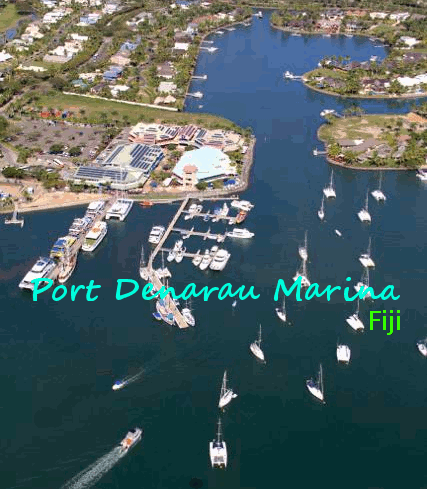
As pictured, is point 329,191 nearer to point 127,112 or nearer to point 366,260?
point 366,260

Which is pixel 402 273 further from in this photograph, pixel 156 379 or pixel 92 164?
pixel 92 164

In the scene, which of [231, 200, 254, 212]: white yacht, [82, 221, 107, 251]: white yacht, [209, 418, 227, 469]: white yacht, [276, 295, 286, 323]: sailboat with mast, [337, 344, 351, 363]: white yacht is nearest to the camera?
[209, 418, 227, 469]: white yacht

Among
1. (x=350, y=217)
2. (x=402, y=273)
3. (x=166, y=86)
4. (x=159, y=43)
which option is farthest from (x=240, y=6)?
(x=402, y=273)

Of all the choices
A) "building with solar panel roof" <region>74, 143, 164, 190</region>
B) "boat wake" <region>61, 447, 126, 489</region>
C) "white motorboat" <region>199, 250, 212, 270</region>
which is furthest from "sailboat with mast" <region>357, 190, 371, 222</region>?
"boat wake" <region>61, 447, 126, 489</region>

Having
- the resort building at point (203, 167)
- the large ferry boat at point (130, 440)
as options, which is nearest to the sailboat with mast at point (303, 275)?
the resort building at point (203, 167)

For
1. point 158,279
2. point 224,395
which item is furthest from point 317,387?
point 158,279

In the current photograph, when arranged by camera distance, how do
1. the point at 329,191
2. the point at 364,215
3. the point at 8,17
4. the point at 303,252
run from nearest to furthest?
the point at 303,252 < the point at 364,215 < the point at 329,191 < the point at 8,17

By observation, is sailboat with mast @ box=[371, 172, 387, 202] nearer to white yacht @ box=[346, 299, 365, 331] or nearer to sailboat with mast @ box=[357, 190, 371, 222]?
sailboat with mast @ box=[357, 190, 371, 222]

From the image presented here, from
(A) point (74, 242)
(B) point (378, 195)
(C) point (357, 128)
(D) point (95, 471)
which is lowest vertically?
(C) point (357, 128)
